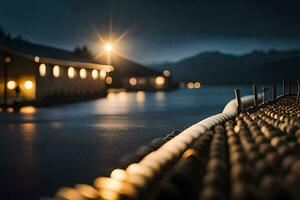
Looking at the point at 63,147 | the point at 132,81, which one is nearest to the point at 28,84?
the point at 63,147

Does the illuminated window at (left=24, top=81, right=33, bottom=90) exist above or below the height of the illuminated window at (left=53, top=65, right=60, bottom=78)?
below

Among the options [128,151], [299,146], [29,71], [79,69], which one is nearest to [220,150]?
[299,146]

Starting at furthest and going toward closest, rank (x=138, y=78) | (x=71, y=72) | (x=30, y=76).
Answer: (x=138, y=78) < (x=71, y=72) < (x=30, y=76)

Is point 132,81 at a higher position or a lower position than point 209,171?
higher

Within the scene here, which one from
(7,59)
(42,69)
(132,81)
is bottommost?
(132,81)

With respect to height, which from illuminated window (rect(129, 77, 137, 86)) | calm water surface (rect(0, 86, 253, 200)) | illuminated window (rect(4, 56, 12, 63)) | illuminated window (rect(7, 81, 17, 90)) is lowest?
calm water surface (rect(0, 86, 253, 200))

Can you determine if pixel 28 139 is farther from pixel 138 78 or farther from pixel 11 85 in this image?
pixel 138 78

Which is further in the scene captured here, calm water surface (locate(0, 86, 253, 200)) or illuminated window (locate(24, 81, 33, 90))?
illuminated window (locate(24, 81, 33, 90))

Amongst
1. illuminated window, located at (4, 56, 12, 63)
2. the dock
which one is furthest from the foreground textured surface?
illuminated window, located at (4, 56, 12, 63)

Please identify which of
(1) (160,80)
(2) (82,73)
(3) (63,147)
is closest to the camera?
(3) (63,147)

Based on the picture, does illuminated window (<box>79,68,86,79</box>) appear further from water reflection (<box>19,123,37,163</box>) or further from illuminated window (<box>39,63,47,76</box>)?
water reflection (<box>19,123,37,163</box>)

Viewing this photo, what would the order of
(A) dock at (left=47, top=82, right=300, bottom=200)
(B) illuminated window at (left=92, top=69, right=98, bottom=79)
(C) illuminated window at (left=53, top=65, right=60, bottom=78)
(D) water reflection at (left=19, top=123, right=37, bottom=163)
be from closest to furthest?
1. (A) dock at (left=47, top=82, right=300, bottom=200)
2. (D) water reflection at (left=19, top=123, right=37, bottom=163)
3. (C) illuminated window at (left=53, top=65, right=60, bottom=78)
4. (B) illuminated window at (left=92, top=69, right=98, bottom=79)

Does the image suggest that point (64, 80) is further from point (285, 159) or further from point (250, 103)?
point (285, 159)

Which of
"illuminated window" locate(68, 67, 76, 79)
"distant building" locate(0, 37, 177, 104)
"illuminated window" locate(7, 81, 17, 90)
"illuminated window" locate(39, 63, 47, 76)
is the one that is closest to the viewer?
"distant building" locate(0, 37, 177, 104)
